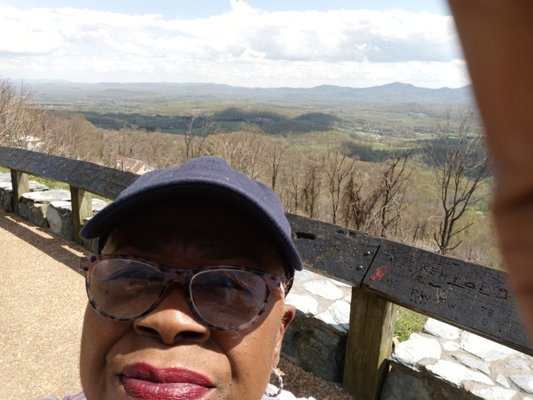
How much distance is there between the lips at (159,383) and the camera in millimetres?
954

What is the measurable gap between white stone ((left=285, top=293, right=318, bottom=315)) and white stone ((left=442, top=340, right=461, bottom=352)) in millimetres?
858

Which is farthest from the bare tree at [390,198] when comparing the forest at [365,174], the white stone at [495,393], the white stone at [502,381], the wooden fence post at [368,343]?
the white stone at [495,393]

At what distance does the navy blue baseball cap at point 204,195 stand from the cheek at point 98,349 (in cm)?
27

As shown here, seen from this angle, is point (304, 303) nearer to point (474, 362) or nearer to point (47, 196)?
point (474, 362)

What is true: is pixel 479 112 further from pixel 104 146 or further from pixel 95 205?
pixel 104 146

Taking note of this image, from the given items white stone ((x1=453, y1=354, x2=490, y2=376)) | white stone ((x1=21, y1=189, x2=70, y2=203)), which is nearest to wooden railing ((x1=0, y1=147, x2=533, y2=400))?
white stone ((x1=453, y1=354, x2=490, y2=376))

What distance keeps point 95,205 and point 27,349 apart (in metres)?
2.85

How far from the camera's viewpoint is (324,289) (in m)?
3.57

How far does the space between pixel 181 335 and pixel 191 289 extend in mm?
118

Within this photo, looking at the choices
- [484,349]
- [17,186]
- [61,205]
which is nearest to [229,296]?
[484,349]

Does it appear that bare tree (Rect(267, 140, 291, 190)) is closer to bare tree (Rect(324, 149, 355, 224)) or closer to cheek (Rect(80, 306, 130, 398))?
bare tree (Rect(324, 149, 355, 224))

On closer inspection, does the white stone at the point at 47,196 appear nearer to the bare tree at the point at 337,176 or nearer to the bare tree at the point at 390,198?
the bare tree at the point at 390,198

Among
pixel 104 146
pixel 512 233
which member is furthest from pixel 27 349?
pixel 104 146

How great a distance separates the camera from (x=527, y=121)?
0.30 meters
